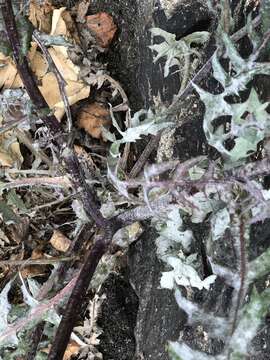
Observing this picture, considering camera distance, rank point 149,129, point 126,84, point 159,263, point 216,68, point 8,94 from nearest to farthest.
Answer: point 216,68 → point 149,129 → point 8,94 → point 159,263 → point 126,84

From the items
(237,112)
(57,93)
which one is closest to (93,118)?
(57,93)

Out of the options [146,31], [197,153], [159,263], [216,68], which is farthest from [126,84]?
[216,68]

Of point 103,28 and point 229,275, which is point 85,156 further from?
point 229,275

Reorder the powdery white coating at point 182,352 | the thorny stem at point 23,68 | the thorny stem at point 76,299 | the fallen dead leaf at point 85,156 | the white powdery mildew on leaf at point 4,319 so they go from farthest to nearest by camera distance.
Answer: the fallen dead leaf at point 85,156, the white powdery mildew on leaf at point 4,319, the thorny stem at point 76,299, the thorny stem at point 23,68, the powdery white coating at point 182,352

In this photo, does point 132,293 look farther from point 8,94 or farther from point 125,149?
point 8,94

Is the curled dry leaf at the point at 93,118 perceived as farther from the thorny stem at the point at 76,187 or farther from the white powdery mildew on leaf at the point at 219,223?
the white powdery mildew on leaf at the point at 219,223

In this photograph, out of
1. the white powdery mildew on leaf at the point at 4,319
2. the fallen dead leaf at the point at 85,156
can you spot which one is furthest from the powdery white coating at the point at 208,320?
the fallen dead leaf at the point at 85,156

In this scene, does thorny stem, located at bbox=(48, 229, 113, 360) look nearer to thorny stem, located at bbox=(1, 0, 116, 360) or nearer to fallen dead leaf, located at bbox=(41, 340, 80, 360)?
thorny stem, located at bbox=(1, 0, 116, 360)
